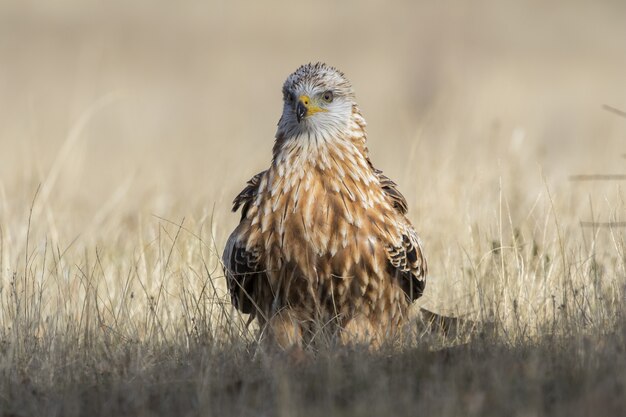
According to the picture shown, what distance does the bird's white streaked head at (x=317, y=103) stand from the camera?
22.2 feet

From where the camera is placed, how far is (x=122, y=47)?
23.2m

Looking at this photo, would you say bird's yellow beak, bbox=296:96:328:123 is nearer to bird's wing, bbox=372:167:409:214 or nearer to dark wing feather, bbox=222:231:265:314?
bird's wing, bbox=372:167:409:214

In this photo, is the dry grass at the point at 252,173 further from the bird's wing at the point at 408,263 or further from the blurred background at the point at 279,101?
the bird's wing at the point at 408,263

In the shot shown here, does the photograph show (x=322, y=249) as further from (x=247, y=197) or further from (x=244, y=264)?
(x=247, y=197)

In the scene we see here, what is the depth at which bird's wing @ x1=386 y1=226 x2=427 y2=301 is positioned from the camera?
6637 millimetres

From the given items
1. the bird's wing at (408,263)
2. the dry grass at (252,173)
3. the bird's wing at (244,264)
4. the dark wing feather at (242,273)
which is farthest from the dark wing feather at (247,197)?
the bird's wing at (408,263)

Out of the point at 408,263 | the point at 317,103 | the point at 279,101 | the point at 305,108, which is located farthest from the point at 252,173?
the point at 279,101

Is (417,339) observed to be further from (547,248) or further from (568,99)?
(568,99)

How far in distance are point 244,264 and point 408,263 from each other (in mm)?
1017

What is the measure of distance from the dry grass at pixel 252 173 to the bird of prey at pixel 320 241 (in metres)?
0.31

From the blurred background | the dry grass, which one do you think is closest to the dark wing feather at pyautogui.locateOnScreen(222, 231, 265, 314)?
the dry grass

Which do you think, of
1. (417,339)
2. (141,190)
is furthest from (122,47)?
(417,339)

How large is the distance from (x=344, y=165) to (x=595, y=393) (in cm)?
266

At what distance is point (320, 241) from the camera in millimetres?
6445
